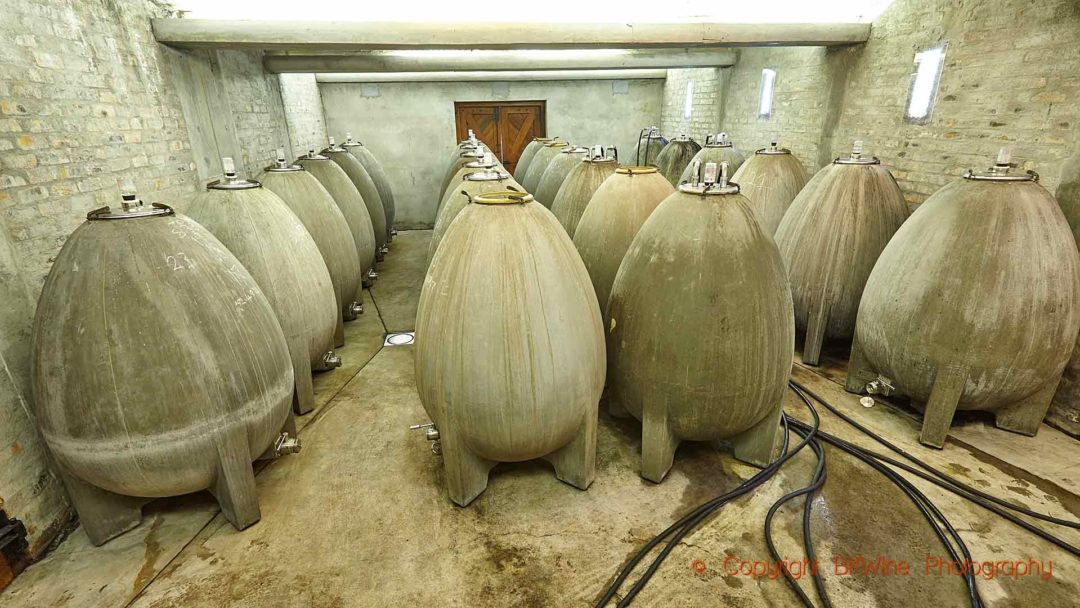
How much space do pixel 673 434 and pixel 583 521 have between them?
787 mm

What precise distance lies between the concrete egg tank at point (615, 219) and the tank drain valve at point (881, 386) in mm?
2235

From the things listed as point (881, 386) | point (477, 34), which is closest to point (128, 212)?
point (477, 34)


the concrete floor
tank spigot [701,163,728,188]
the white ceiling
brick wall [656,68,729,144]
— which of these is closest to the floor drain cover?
the concrete floor

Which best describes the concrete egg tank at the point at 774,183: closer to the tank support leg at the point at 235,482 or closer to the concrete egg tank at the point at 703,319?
the concrete egg tank at the point at 703,319

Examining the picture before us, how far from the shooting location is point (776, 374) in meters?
2.93

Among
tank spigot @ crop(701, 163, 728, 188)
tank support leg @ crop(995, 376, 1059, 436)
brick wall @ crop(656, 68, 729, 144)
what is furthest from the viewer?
brick wall @ crop(656, 68, 729, 144)

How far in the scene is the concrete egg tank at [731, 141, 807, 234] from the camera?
A: 17.7 ft

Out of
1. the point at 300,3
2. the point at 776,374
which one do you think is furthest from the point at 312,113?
the point at 776,374

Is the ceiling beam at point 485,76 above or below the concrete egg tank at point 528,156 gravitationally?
above

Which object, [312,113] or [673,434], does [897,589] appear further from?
[312,113]

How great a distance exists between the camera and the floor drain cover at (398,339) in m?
5.36

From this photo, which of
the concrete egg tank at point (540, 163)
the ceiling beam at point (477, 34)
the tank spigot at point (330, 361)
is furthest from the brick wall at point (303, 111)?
the tank spigot at point (330, 361)

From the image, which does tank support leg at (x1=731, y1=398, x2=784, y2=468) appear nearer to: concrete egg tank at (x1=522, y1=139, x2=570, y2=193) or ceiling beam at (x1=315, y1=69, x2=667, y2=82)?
concrete egg tank at (x1=522, y1=139, x2=570, y2=193)

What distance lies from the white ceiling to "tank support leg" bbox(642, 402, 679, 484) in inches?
167
